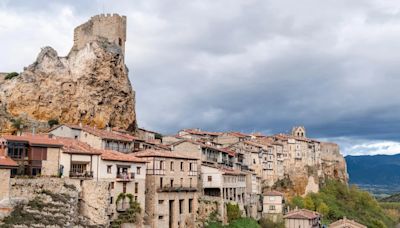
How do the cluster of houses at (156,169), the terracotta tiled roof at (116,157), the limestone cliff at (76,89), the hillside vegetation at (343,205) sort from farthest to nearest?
the hillside vegetation at (343,205) < the limestone cliff at (76,89) < the terracotta tiled roof at (116,157) < the cluster of houses at (156,169)

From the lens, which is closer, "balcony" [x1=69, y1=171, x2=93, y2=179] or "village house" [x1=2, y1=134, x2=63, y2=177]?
"village house" [x1=2, y1=134, x2=63, y2=177]

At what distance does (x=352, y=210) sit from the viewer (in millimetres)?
107375

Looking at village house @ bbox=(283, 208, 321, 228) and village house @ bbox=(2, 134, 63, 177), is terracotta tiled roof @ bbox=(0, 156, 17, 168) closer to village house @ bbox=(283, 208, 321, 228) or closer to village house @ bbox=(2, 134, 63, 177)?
village house @ bbox=(2, 134, 63, 177)

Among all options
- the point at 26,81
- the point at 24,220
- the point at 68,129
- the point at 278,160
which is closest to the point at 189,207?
the point at 68,129

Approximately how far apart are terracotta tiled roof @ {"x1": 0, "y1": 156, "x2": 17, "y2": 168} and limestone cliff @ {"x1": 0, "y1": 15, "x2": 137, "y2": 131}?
38.2 m

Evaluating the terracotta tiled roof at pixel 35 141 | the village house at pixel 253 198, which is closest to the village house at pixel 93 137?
the terracotta tiled roof at pixel 35 141

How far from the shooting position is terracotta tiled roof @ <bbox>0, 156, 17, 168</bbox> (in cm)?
3697

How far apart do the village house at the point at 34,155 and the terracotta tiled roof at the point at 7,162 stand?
1430 millimetres

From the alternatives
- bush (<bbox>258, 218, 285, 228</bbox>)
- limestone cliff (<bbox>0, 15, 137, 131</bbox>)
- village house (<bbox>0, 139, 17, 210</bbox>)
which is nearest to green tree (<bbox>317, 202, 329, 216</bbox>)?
bush (<bbox>258, 218, 285, 228</bbox>)

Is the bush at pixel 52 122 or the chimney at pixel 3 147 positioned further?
the bush at pixel 52 122

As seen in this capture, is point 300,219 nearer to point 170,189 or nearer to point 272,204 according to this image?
point 272,204

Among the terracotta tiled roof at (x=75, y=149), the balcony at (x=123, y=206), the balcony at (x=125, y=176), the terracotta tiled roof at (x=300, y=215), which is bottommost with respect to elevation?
the terracotta tiled roof at (x=300, y=215)

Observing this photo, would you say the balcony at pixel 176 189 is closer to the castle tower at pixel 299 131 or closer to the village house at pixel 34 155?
the village house at pixel 34 155

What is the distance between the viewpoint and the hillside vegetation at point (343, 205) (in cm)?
9688
